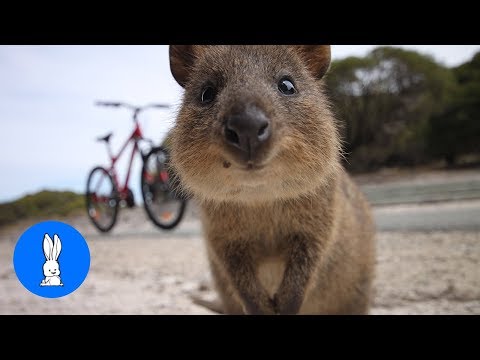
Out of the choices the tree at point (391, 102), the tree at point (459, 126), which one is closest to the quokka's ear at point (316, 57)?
the tree at point (391, 102)

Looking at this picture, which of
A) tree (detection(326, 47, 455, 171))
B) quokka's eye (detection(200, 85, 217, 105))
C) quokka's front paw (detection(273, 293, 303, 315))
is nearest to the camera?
quokka's eye (detection(200, 85, 217, 105))

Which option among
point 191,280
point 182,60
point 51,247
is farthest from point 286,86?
point 191,280

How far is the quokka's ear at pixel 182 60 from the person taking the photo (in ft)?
7.87

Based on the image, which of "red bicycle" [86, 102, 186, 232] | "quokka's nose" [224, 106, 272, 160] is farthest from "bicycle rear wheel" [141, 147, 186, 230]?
"quokka's nose" [224, 106, 272, 160]

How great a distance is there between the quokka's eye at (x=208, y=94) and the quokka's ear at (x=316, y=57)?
0.56m

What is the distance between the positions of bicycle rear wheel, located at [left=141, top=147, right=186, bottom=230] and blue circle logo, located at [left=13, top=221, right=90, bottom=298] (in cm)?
236

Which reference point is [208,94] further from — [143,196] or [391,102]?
[391,102]

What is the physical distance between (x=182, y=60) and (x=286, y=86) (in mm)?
682

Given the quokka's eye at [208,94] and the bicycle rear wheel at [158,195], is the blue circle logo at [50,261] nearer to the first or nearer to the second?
the quokka's eye at [208,94]

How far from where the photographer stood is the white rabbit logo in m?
2.47

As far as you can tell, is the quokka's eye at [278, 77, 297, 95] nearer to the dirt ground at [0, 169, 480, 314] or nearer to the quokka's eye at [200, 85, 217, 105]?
the quokka's eye at [200, 85, 217, 105]

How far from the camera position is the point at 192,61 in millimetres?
2418
